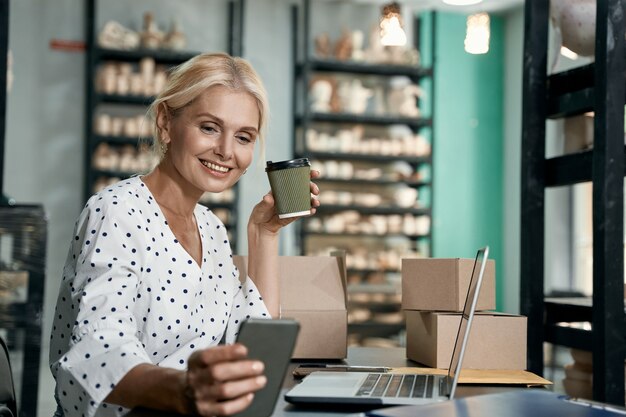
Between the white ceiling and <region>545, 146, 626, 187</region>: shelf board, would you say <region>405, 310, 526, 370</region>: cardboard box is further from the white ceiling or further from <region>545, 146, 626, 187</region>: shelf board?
the white ceiling

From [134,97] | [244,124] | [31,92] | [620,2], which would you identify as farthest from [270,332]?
[31,92]

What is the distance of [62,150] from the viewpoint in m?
6.78

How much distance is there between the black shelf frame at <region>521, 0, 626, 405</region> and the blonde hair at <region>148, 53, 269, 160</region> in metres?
0.87

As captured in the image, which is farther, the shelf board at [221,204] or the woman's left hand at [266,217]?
the shelf board at [221,204]

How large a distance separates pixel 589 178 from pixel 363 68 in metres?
5.30

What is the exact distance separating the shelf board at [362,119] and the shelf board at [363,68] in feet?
1.42

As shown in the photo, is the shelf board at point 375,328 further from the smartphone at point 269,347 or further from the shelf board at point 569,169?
the smartphone at point 269,347

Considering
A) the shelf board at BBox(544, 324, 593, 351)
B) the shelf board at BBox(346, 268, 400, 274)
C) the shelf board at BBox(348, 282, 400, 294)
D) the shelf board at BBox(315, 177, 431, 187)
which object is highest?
the shelf board at BBox(315, 177, 431, 187)

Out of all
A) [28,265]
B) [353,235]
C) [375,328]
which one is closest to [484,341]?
[28,265]

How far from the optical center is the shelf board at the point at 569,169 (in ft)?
6.67

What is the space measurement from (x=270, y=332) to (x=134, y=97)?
19.2ft

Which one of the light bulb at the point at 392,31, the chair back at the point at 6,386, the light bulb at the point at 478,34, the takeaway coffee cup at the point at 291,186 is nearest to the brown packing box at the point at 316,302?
the takeaway coffee cup at the point at 291,186

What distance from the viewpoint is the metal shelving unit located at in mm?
6957

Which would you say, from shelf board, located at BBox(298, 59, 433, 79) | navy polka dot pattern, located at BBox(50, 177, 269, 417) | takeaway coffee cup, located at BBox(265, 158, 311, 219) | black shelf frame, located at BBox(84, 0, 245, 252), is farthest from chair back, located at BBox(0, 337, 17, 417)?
shelf board, located at BBox(298, 59, 433, 79)
